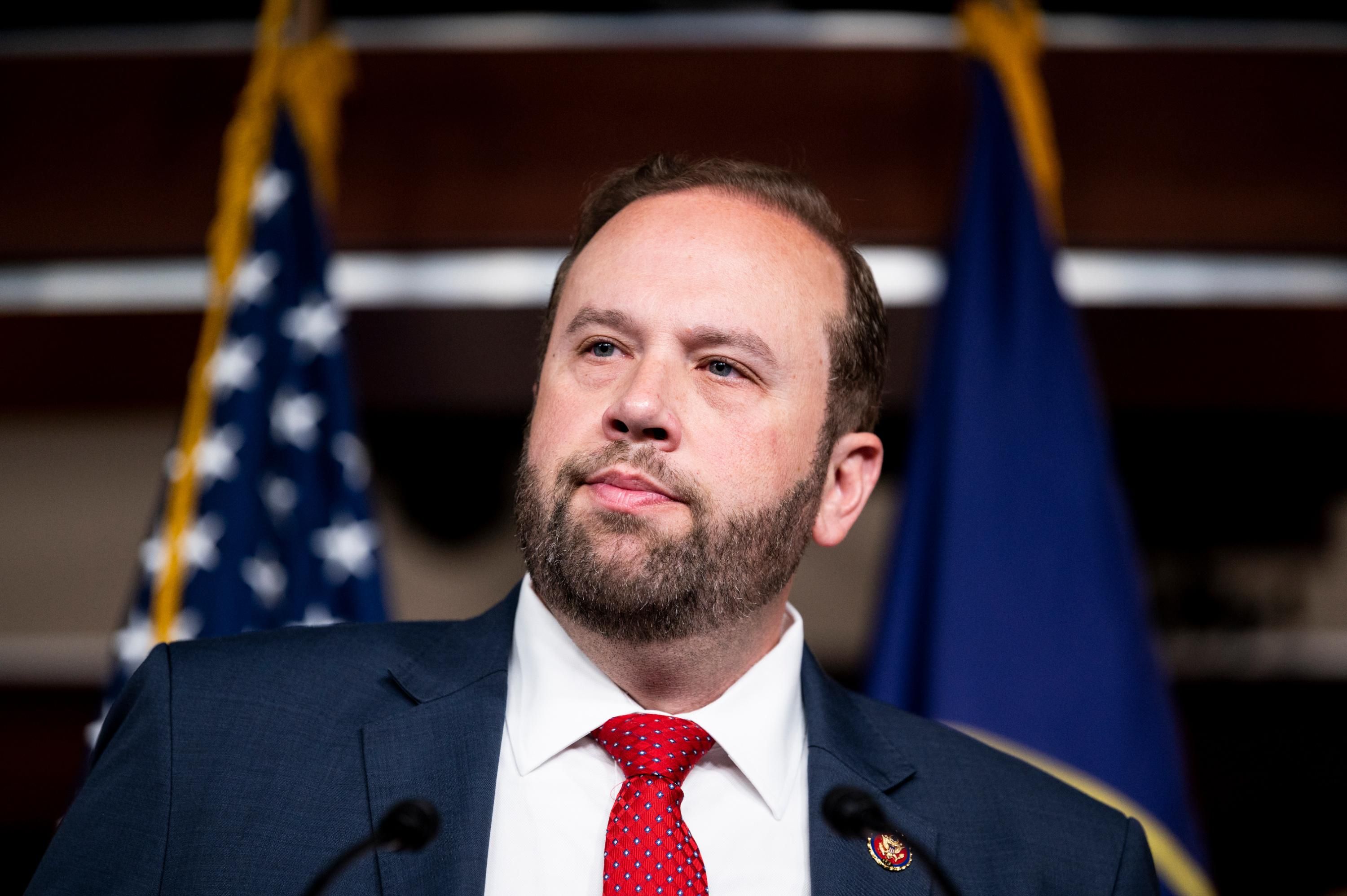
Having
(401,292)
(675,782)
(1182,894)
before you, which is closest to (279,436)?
(401,292)

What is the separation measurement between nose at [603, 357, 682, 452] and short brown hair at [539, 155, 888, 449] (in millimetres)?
350

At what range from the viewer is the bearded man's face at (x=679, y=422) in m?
1.52

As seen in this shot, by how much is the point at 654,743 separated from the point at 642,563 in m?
0.25

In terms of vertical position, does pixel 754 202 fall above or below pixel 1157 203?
below

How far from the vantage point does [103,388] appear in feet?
11.9

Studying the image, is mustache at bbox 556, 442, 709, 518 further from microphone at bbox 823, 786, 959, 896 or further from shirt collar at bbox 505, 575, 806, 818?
microphone at bbox 823, 786, 959, 896

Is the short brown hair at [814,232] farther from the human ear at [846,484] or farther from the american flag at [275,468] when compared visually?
the american flag at [275,468]

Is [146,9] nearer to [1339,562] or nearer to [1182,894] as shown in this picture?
[1182,894]

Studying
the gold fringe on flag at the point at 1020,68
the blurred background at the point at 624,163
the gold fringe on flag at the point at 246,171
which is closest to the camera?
the gold fringe on flag at the point at 246,171

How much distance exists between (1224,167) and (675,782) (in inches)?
112

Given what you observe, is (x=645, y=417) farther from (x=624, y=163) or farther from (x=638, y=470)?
(x=624, y=163)

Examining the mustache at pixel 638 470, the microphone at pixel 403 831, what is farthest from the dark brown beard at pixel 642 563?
the microphone at pixel 403 831

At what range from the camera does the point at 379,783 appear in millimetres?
1433

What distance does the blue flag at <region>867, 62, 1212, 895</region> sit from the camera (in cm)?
254
